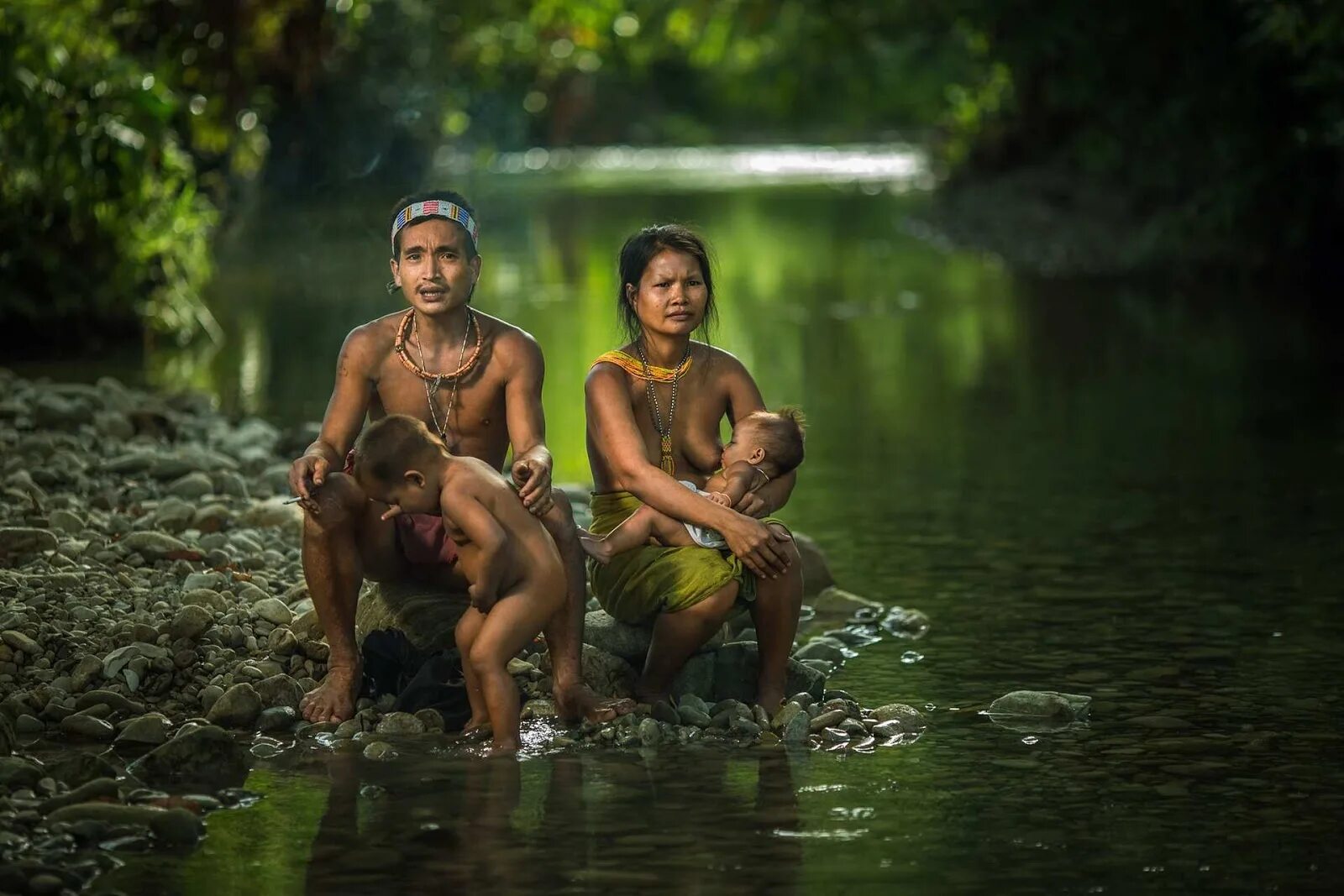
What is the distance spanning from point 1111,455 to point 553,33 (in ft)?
54.5

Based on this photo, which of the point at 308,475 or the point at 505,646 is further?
the point at 308,475

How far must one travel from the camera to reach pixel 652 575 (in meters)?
6.09

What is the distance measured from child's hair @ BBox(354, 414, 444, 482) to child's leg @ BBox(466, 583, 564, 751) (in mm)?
425

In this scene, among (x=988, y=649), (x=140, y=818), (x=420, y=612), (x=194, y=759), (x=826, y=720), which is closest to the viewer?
(x=140, y=818)

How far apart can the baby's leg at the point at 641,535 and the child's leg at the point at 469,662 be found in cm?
44

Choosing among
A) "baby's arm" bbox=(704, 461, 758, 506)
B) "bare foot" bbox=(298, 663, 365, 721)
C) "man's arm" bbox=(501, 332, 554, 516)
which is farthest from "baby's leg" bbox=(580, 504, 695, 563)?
"bare foot" bbox=(298, 663, 365, 721)

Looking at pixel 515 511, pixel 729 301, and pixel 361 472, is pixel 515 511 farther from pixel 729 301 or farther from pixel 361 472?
pixel 729 301

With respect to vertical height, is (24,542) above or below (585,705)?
above

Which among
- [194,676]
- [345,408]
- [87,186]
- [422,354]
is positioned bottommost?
[194,676]

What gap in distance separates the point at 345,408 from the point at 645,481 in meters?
0.87

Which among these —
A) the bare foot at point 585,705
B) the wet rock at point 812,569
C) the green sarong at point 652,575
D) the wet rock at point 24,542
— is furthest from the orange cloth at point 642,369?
the wet rock at point 24,542

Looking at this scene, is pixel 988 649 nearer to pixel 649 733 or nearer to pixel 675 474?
pixel 675 474

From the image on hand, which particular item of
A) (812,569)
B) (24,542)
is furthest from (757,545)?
(24,542)

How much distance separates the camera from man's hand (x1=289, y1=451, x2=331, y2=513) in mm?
5828
